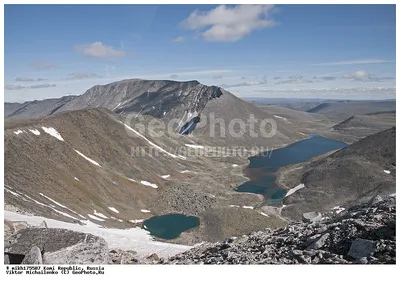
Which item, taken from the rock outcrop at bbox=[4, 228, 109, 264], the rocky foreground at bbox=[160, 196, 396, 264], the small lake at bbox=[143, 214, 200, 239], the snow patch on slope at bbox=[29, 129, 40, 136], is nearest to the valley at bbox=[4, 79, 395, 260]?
the small lake at bbox=[143, 214, 200, 239]

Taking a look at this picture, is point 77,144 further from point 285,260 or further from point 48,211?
point 285,260

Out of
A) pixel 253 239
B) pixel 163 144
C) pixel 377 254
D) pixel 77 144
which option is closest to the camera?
pixel 377 254

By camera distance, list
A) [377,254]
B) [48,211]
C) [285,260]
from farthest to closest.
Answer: [48,211] < [285,260] < [377,254]

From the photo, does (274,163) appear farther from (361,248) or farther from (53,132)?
(361,248)

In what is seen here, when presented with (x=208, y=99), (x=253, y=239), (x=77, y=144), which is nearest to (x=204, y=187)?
(x=77, y=144)

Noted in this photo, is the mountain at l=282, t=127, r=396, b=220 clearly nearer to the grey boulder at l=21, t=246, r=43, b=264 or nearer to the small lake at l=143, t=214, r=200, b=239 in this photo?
the small lake at l=143, t=214, r=200, b=239

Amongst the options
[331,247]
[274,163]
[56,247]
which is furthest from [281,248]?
[274,163]
